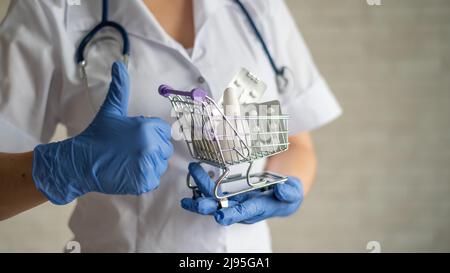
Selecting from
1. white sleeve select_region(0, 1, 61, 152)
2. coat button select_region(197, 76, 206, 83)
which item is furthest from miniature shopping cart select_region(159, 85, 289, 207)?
white sleeve select_region(0, 1, 61, 152)

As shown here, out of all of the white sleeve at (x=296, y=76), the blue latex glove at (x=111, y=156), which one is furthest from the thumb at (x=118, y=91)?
the white sleeve at (x=296, y=76)

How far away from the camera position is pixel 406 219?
50.0 inches

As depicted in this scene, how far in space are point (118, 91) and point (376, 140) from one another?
960 mm

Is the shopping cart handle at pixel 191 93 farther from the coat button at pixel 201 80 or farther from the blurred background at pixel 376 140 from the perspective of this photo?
the blurred background at pixel 376 140

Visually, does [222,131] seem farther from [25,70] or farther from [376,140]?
[376,140]

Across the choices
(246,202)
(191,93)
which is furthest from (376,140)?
(191,93)

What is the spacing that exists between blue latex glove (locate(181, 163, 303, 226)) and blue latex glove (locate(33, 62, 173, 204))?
84mm

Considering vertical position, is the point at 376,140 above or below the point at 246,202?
above

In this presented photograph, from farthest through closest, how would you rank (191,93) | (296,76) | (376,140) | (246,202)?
(376,140), (296,76), (246,202), (191,93)

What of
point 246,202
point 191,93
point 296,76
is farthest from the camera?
point 296,76

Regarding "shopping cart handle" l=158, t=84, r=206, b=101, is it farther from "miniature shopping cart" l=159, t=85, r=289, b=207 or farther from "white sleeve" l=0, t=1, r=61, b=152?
"white sleeve" l=0, t=1, r=61, b=152

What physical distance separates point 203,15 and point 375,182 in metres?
0.85

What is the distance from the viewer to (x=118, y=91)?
61cm
